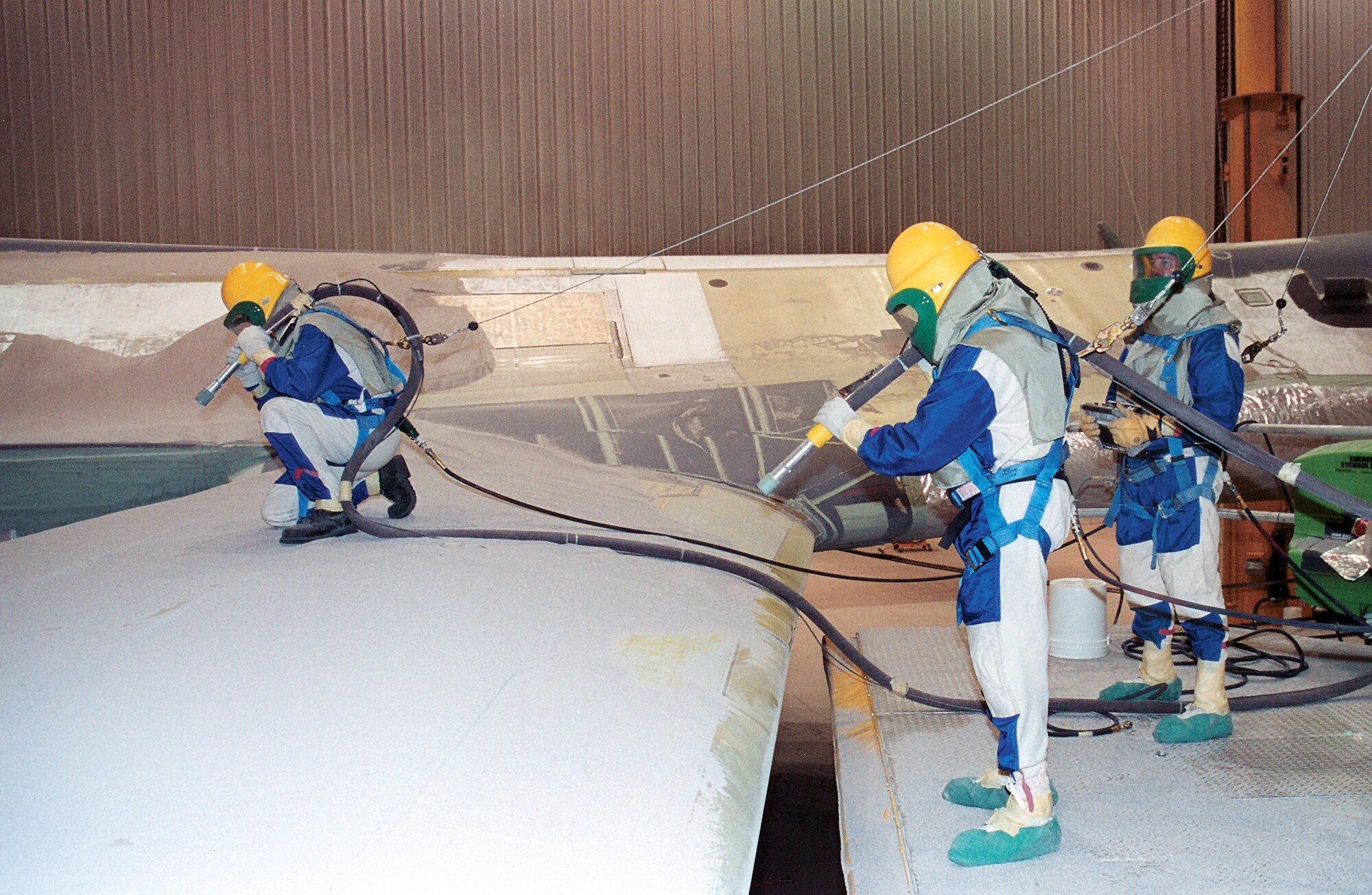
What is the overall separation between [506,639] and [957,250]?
5.18 ft

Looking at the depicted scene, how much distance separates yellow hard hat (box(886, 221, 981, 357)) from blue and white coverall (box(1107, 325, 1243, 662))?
1.18 m

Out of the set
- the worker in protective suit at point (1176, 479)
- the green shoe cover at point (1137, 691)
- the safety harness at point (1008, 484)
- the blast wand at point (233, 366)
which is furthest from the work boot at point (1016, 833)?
the blast wand at point (233, 366)

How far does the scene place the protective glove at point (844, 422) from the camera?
2.62 metres

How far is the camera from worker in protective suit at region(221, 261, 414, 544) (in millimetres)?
3793

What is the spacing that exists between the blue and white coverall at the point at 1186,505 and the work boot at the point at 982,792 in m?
1.10

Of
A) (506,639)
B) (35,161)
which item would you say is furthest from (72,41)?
(506,639)

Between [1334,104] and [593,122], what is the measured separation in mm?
9860

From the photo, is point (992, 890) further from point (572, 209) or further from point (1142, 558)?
point (572, 209)

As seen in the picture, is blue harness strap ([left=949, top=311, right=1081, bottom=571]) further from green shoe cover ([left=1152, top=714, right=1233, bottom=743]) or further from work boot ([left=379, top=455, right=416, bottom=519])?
work boot ([left=379, top=455, right=416, bottom=519])

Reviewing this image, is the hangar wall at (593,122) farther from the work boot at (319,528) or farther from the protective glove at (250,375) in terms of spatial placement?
the work boot at (319,528)

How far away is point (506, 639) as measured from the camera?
7.99 ft

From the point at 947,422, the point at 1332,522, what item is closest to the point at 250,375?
the point at 947,422

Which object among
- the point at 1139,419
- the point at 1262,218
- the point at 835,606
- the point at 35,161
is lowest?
the point at 835,606

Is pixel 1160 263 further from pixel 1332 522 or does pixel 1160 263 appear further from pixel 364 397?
pixel 364 397
